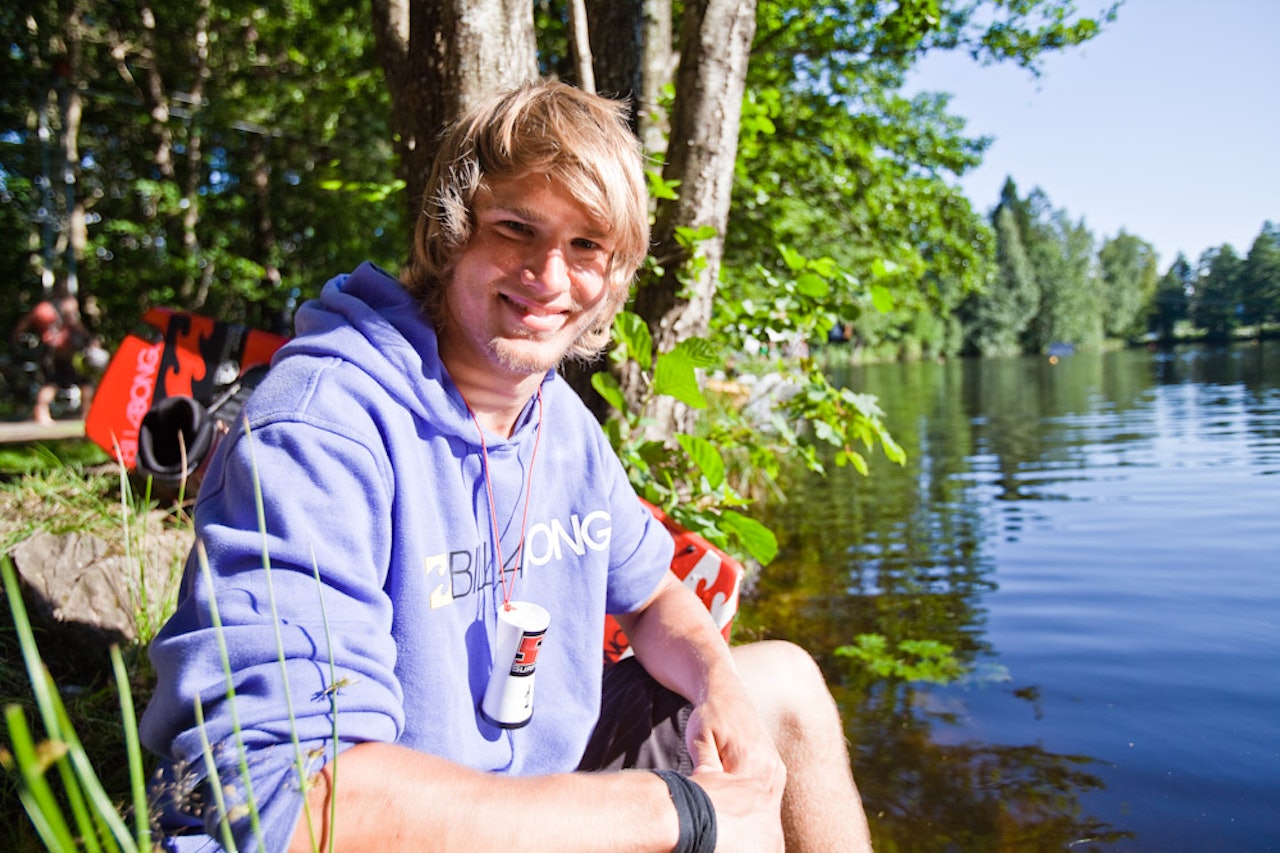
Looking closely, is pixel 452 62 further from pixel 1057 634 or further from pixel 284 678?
pixel 1057 634

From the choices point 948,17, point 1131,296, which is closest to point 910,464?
point 948,17

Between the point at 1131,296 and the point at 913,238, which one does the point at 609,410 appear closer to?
the point at 913,238

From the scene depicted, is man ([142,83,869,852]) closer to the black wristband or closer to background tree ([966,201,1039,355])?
the black wristband

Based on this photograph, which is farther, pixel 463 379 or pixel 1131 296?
pixel 1131 296

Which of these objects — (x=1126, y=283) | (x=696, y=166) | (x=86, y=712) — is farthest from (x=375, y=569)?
(x=1126, y=283)

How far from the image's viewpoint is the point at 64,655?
8.26ft

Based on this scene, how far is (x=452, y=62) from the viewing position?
2.92 m

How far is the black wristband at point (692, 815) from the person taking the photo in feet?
4.19

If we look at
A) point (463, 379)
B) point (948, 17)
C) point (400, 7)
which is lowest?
point (463, 379)

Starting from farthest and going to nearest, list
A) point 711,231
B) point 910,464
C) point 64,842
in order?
point 910,464 < point 711,231 < point 64,842

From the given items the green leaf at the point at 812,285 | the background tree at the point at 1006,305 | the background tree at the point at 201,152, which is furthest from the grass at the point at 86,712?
the background tree at the point at 1006,305

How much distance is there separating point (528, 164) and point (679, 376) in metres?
1.22

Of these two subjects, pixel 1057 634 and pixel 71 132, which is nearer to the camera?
pixel 1057 634

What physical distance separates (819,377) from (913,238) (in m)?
7.63
